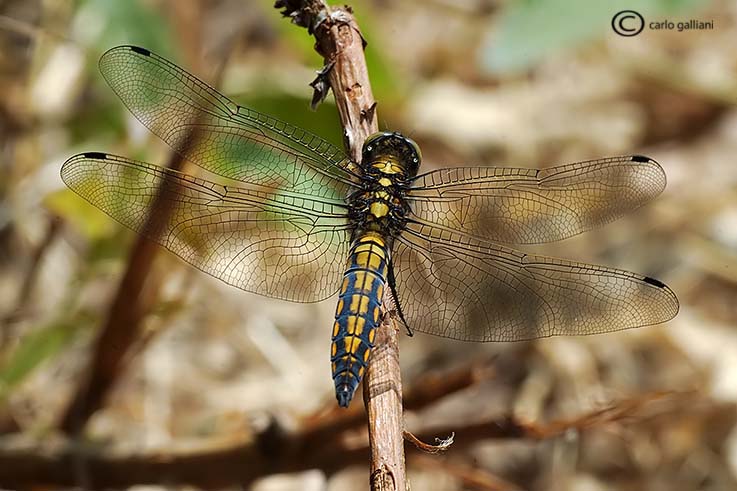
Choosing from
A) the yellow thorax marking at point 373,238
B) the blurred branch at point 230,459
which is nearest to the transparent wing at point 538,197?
the yellow thorax marking at point 373,238

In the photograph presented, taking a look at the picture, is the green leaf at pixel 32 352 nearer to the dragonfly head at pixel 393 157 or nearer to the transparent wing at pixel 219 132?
the transparent wing at pixel 219 132

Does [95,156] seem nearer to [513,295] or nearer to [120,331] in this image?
[120,331]

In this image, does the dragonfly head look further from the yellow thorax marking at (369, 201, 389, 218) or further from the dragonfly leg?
the dragonfly leg

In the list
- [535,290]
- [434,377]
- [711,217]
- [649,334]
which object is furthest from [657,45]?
[434,377]

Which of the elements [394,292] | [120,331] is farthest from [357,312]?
[120,331]

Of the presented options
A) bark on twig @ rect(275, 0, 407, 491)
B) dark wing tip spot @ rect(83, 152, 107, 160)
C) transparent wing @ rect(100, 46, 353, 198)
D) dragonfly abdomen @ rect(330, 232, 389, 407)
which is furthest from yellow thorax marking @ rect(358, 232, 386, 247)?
dark wing tip spot @ rect(83, 152, 107, 160)

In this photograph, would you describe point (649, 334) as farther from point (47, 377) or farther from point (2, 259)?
point (2, 259)
